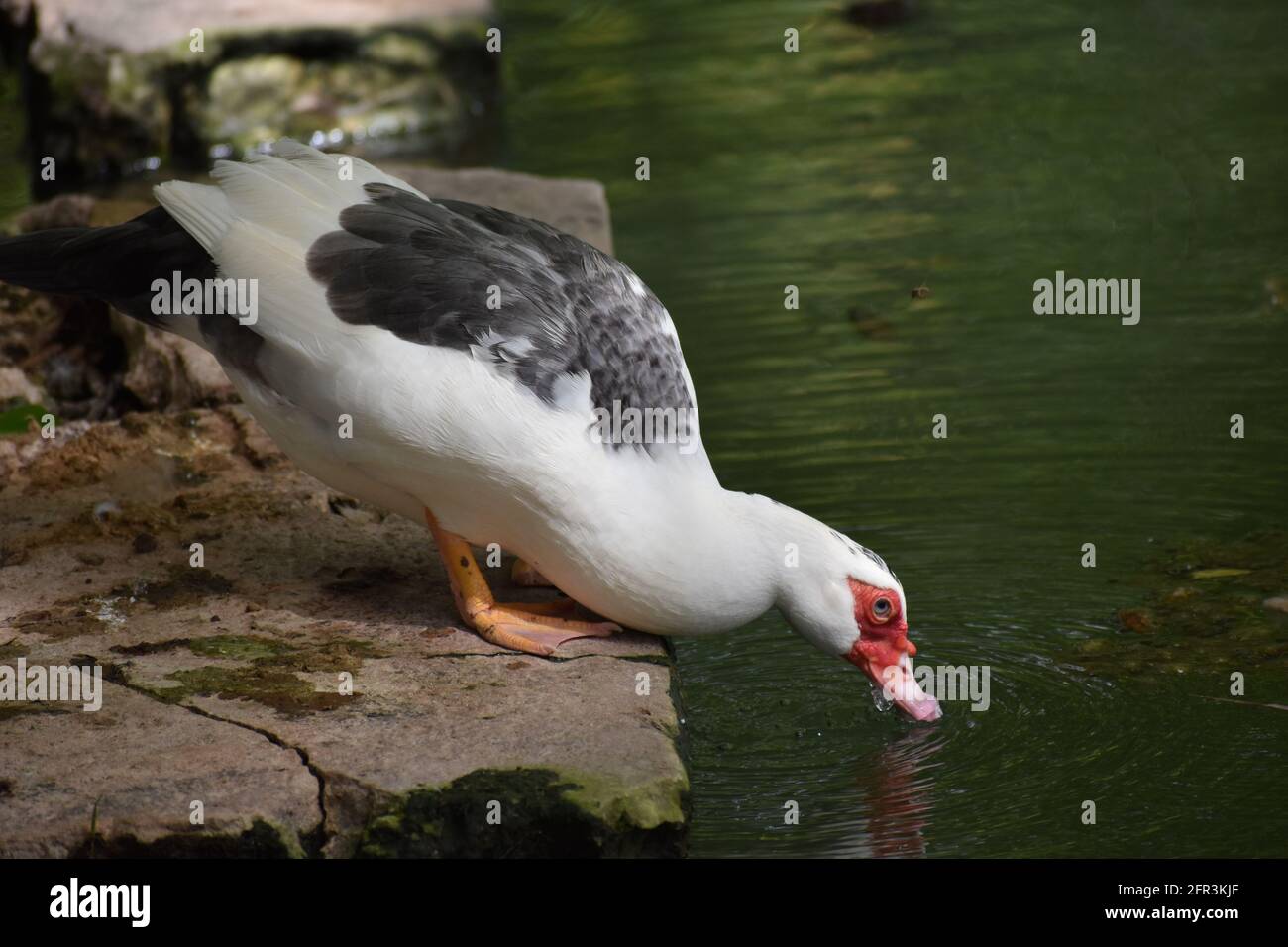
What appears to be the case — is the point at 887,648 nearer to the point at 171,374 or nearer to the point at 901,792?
the point at 901,792

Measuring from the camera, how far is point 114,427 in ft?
18.6

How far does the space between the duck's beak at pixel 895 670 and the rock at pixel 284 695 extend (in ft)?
1.66

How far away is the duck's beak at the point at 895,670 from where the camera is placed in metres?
4.24

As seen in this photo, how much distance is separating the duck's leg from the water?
38 cm

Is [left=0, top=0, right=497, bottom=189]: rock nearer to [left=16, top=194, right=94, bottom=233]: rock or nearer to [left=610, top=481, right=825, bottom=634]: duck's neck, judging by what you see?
[left=16, top=194, right=94, bottom=233]: rock

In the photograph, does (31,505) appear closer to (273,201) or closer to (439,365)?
(273,201)

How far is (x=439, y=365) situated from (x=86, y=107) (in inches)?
261

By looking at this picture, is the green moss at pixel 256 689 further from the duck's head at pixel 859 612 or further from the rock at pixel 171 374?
the rock at pixel 171 374

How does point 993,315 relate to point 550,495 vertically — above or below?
above

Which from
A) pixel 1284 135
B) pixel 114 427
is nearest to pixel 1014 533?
pixel 114 427

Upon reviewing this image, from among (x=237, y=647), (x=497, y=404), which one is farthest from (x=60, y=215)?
(x=497, y=404)

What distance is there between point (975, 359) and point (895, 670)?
110 inches

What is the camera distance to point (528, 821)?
3.59m

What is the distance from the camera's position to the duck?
408 cm
